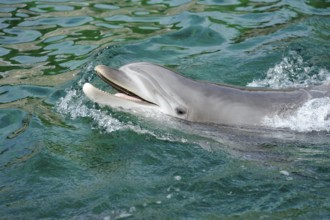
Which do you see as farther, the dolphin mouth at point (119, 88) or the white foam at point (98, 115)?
the white foam at point (98, 115)

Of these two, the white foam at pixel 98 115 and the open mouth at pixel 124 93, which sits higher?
the open mouth at pixel 124 93

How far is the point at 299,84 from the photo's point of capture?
33.1ft

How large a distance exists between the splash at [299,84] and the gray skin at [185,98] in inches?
4.5

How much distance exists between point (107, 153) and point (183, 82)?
1373mm

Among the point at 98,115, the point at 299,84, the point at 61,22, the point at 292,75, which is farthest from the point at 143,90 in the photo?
the point at 61,22

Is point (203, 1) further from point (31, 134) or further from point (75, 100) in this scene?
point (31, 134)

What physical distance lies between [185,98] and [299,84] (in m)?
2.99

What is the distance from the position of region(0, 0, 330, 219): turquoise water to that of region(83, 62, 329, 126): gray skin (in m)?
0.15

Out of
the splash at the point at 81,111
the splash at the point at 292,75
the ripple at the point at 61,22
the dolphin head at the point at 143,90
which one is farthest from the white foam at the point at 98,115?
the ripple at the point at 61,22

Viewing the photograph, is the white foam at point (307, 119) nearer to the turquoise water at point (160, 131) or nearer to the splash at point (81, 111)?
the turquoise water at point (160, 131)

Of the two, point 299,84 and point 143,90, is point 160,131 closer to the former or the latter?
point 143,90

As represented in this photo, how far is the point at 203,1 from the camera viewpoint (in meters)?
14.0

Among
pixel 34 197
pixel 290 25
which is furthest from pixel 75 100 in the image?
pixel 290 25

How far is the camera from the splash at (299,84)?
7.79m
